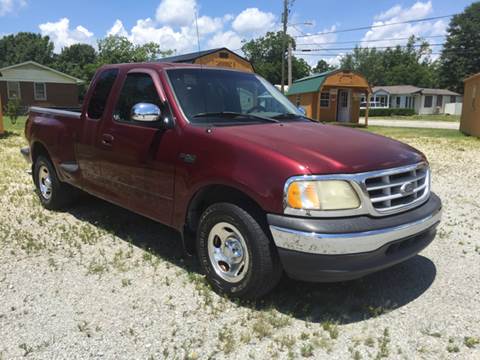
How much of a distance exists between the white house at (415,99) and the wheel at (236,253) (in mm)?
55585

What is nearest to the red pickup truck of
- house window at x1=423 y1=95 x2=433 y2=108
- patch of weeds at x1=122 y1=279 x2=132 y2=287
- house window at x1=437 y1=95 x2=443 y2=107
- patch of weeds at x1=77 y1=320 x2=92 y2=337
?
patch of weeds at x1=122 y1=279 x2=132 y2=287

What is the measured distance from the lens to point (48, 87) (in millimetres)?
37250

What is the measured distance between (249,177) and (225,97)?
54.2 inches

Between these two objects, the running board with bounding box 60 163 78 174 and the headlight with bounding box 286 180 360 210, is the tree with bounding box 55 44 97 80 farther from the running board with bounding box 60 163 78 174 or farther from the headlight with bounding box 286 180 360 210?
the headlight with bounding box 286 180 360 210

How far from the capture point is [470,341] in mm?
3197

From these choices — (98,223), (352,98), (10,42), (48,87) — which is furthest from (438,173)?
(10,42)

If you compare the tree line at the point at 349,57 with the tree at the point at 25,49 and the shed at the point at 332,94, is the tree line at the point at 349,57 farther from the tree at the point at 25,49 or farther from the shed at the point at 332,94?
the shed at the point at 332,94

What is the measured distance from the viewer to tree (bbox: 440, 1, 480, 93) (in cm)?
6775

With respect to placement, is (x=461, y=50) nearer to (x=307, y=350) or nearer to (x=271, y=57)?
(x=271, y=57)

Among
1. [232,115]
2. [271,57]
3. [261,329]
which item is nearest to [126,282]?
[261,329]

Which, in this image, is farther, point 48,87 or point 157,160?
point 48,87

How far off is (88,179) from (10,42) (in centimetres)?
11037

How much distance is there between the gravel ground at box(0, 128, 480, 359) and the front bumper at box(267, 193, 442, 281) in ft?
1.61

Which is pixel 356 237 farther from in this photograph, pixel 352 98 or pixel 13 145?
pixel 352 98
